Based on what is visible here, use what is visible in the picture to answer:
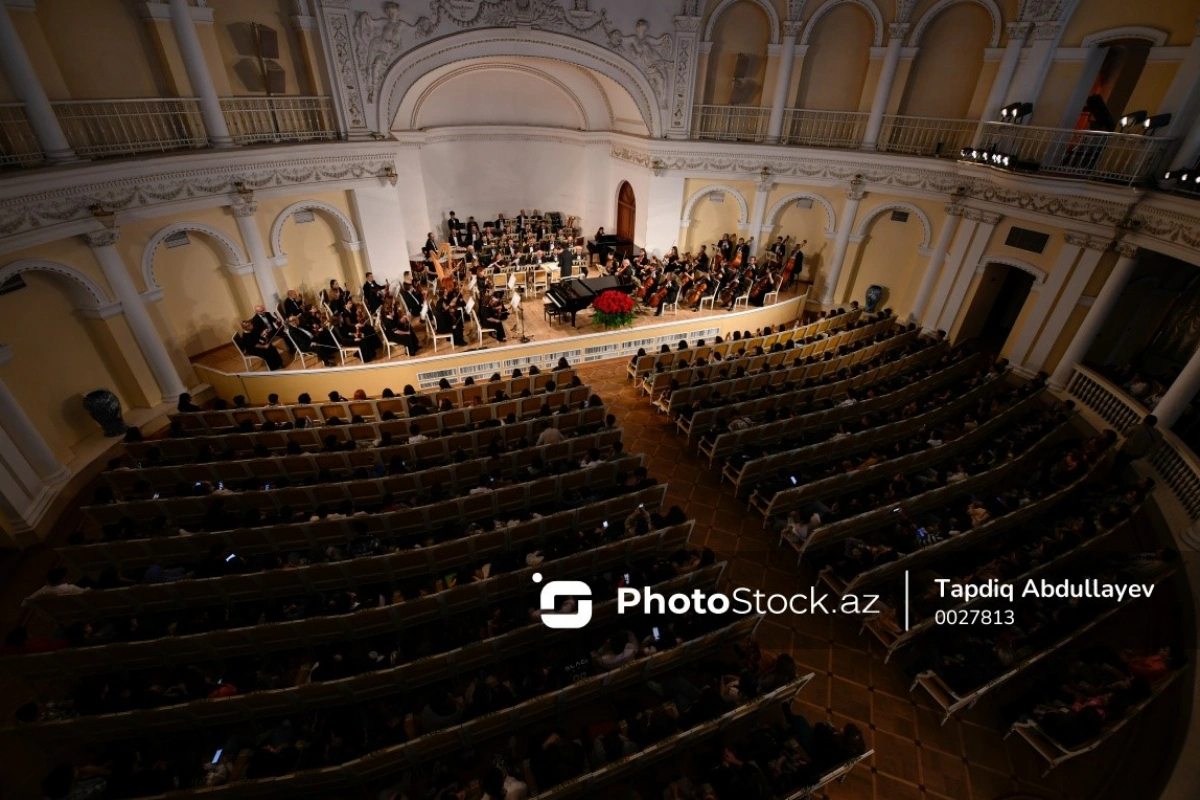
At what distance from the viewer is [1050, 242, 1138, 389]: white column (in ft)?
35.1

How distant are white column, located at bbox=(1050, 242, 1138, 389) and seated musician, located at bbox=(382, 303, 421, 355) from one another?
1456 centimetres

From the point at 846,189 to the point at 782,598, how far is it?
1310 cm

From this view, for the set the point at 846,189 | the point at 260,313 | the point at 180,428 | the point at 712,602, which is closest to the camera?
the point at 712,602

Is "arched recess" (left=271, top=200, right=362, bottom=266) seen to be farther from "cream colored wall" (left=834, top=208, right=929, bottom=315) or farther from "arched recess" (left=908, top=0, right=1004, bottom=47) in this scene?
"arched recess" (left=908, top=0, right=1004, bottom=47)

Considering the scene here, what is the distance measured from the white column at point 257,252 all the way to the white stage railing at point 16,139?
3537mm

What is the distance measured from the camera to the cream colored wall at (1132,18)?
33.0 feet

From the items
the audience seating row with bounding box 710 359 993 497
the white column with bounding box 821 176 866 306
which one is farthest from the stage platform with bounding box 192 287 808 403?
the audience seating row with bounding box 710 359 993 497

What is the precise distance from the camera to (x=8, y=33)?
335 inches

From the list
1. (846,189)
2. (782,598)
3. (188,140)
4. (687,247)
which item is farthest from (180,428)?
(846,189)

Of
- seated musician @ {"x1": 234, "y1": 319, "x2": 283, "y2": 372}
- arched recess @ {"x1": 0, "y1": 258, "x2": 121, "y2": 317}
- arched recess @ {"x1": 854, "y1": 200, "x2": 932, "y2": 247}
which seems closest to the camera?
arched recess @ {"x1": 0, "y1": 258, "x2": 121, "y2": 317}

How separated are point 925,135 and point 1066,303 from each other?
19.9 ft

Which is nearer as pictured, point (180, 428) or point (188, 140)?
point (180, 428)

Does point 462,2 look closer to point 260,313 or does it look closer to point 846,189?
point 260,313

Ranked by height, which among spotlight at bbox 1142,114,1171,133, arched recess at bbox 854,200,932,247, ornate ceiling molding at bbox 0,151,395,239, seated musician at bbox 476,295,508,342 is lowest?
seated musician at bbox 476,295,508,342
